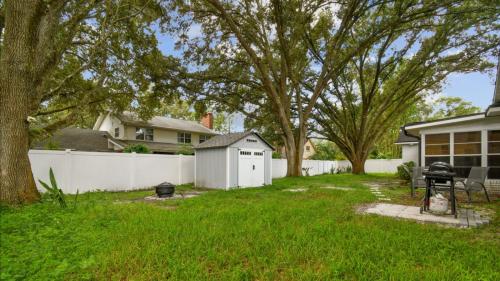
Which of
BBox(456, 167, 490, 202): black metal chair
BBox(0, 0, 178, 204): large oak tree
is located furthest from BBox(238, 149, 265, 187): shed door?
BBox(456, 167, 490, 202): black metal chair

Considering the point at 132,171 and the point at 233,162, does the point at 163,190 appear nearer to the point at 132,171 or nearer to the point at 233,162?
the point at 132,171

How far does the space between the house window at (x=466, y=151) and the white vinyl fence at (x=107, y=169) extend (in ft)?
36.9

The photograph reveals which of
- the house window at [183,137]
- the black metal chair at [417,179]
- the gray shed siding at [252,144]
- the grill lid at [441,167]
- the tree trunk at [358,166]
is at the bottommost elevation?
the tree trunk at [358,166]

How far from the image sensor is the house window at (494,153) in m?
9.13

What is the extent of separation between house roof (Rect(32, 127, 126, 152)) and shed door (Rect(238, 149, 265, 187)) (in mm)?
11208

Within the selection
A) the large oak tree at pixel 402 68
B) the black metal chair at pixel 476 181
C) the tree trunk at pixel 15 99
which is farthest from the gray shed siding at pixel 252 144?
the large oak tree at pixel 402 68

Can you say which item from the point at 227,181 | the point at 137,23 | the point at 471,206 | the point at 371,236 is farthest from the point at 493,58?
the point at 137,23

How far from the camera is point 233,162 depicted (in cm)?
1133

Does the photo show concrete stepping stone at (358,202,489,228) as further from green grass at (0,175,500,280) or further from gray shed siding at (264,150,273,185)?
gray shed siding at (264,150,273,185)

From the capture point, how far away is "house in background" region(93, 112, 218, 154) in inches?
779

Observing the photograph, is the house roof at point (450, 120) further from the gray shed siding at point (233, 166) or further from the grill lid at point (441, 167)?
the gray shed siding at point (233, 166)

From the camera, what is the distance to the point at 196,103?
1520 centimetres

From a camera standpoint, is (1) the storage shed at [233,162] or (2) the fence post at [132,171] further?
(1) the storage shed at [233,162]

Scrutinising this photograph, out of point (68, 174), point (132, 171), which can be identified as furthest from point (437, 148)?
point (68, 174)
